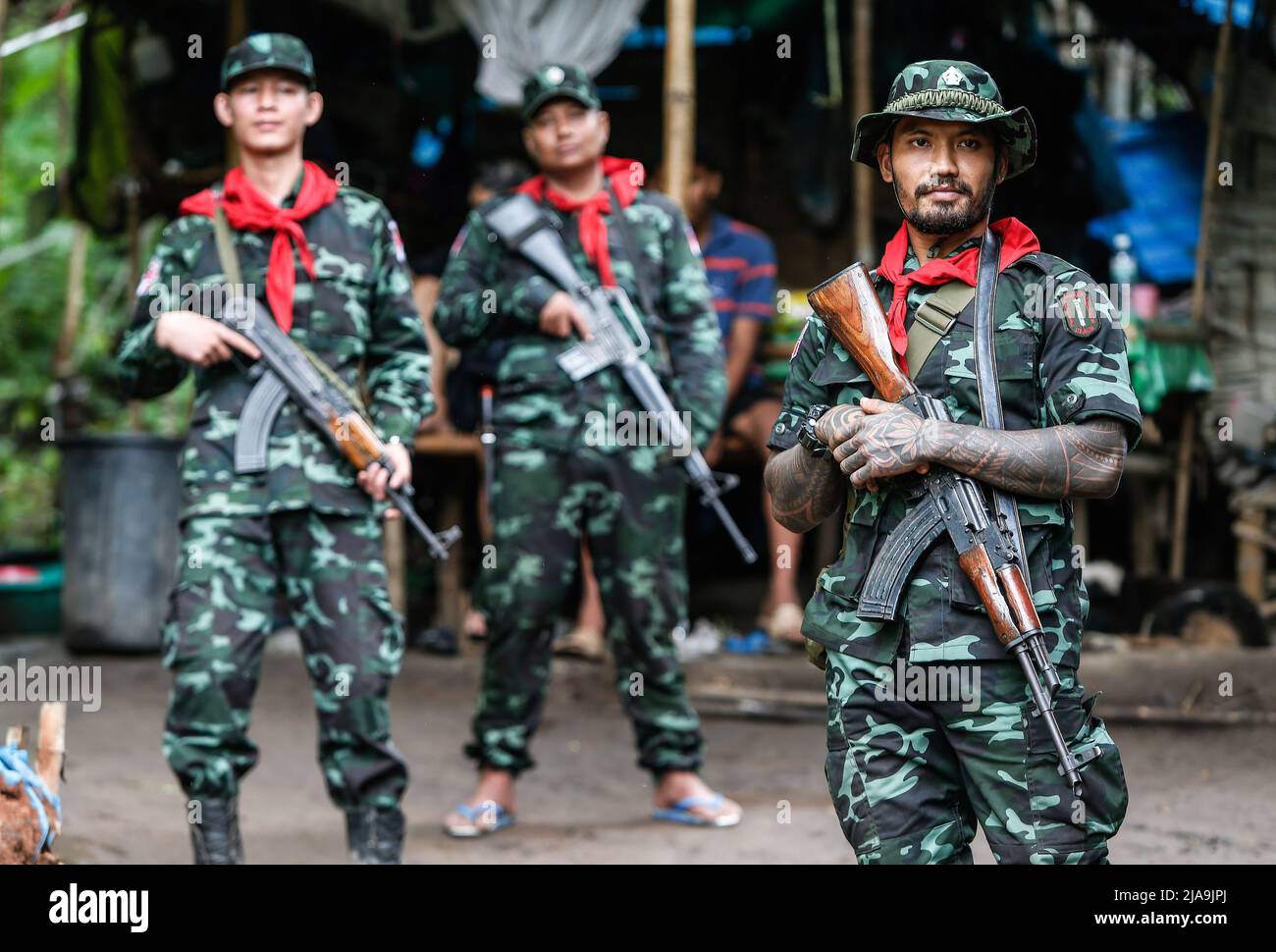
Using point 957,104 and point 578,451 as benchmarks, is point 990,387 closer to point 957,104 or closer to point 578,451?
point 957,104

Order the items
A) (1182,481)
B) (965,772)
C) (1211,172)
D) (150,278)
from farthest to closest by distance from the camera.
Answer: (1182,481)
(1211,172)
(150,278)
(965,772)

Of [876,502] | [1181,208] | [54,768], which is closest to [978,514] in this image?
[876,502]

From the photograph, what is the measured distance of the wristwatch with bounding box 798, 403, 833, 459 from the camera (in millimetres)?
3107

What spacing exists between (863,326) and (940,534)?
0.40 metres

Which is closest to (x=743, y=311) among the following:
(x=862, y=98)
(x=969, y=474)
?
(x=862, y=98)

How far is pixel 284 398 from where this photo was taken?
14.9ft

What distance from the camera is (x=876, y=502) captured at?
10.3ft

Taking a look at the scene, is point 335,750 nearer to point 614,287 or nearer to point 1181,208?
point 614,287

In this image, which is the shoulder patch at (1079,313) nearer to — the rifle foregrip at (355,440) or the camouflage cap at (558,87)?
the rifle foregrip at (355,440)

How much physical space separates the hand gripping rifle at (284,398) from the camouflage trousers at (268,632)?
178mm

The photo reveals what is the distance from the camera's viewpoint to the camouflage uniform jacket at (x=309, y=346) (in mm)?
4500

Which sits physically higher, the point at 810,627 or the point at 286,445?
the point at 286,445

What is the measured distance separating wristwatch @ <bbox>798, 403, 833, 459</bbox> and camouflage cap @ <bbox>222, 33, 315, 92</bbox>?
2121 mm
